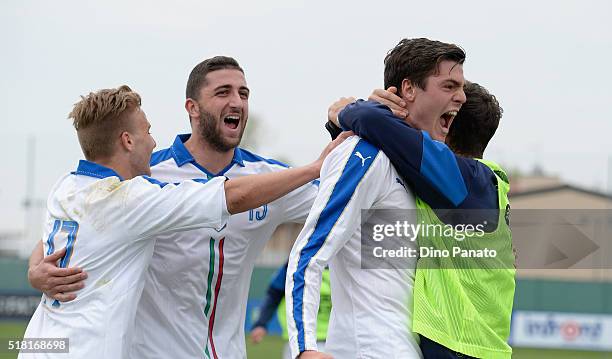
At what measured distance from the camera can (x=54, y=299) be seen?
16.0 feet

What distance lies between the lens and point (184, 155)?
5883 mm

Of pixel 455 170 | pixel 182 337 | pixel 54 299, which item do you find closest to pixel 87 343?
pixel 54 299

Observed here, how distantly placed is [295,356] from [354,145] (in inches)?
36.4

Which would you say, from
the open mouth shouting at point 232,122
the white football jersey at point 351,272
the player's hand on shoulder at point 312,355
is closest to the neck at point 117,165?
the open mouth shouting at point 232,122

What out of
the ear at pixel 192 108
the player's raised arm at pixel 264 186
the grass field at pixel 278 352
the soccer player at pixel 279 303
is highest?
the ear at pixel 192 108

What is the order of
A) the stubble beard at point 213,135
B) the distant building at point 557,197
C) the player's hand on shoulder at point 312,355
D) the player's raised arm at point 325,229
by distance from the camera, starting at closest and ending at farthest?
the player's hand on shoulder at point 312,355, the player's raised arm at point 325,229, the stubble beard at point 213,135, the distant building at point 557,197

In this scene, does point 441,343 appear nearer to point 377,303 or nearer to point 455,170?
point 377,303

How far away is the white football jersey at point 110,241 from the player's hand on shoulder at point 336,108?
0.64 m

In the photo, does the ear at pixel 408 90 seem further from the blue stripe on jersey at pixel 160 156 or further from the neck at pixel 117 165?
the blue stripe on jersey at pixel 160 156

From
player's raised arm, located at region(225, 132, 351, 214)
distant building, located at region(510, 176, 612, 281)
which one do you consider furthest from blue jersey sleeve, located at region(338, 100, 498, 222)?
distant building, located at region(510, 176, 612, 281)

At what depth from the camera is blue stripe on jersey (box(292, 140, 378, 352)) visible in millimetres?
4090

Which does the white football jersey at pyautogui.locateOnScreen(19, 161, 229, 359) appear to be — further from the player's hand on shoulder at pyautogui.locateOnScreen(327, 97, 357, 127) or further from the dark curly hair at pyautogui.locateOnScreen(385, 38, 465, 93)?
the dark curly hair at pyautogui.locateOnScreen(385, 38, 465, 93)

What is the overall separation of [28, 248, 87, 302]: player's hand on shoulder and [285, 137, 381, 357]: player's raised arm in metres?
1.17

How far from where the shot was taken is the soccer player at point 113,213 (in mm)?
4797
